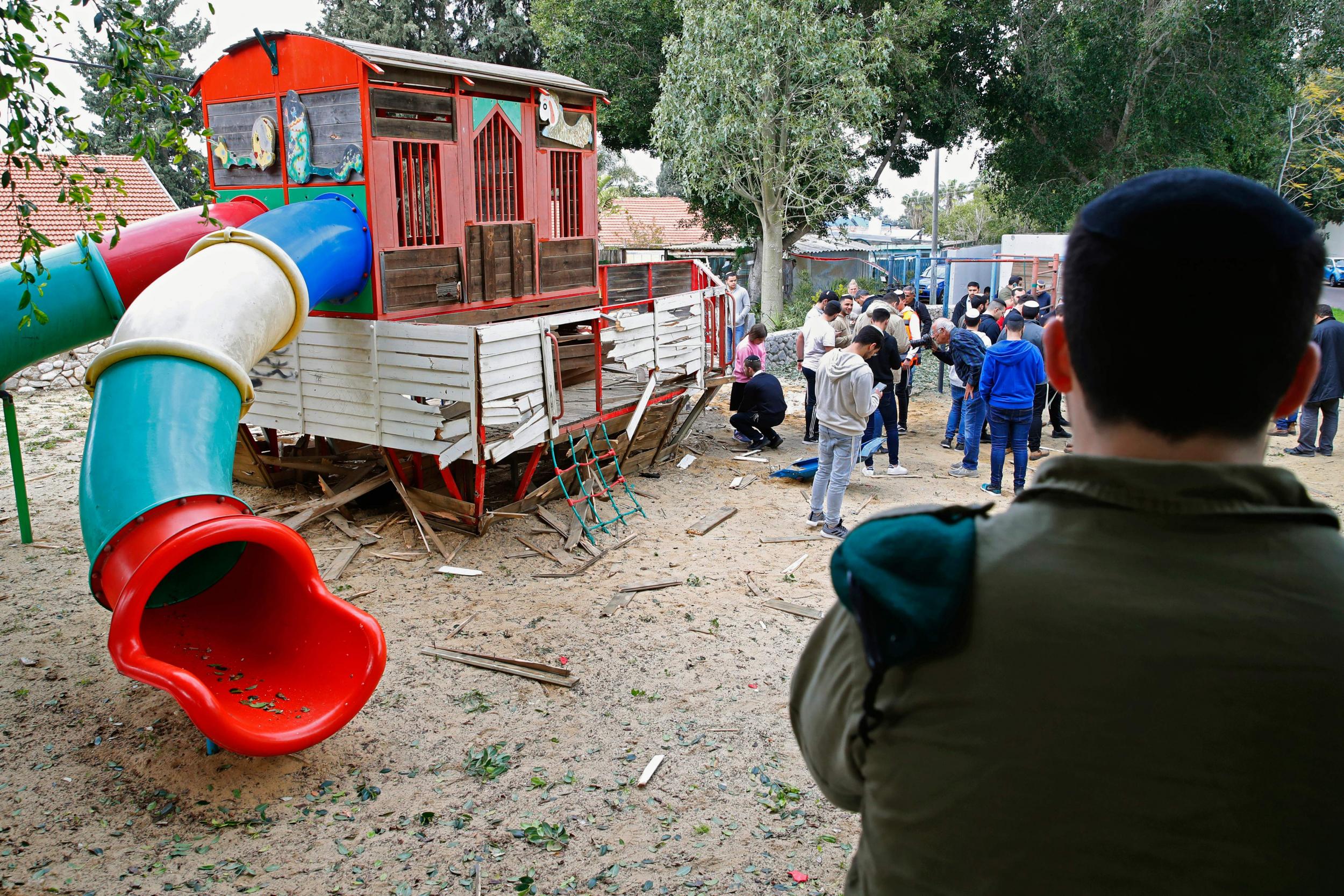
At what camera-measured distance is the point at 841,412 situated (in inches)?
348

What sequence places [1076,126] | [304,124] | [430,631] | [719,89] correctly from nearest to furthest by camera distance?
[430,631] → [304,124] → [719,89] → [1076,126]

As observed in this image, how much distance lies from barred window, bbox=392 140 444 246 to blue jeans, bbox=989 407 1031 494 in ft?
19.8

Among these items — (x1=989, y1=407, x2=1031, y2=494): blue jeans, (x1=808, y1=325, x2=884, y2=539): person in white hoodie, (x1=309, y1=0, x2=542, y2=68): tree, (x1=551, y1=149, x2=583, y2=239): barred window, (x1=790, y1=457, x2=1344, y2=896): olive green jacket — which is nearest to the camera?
(x1=790, y1=457, x2=1344, y2=896): olive green jacket

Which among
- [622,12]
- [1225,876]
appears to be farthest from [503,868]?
[622,12]

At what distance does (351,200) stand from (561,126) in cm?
295

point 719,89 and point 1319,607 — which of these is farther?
point 719,89

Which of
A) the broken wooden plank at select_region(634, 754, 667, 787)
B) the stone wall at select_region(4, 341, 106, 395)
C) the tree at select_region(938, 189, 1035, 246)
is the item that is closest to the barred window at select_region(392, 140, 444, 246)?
the broken wooden plank at select_region(634, 754, 667, 787)

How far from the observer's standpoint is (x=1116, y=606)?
119 cm

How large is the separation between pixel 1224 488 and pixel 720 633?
19.8 feet

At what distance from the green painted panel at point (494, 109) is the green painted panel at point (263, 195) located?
6.09 ft

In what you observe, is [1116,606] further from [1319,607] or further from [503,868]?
[503,868]

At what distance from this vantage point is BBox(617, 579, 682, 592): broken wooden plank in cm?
791

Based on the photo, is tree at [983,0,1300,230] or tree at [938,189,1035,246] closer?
tree at [983,0,1300,230]

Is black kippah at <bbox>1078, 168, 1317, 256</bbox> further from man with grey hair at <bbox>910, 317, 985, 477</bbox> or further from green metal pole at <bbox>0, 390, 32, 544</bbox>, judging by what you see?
man with grey hair at <bbox>910, 317, 985, 477</bbox>
